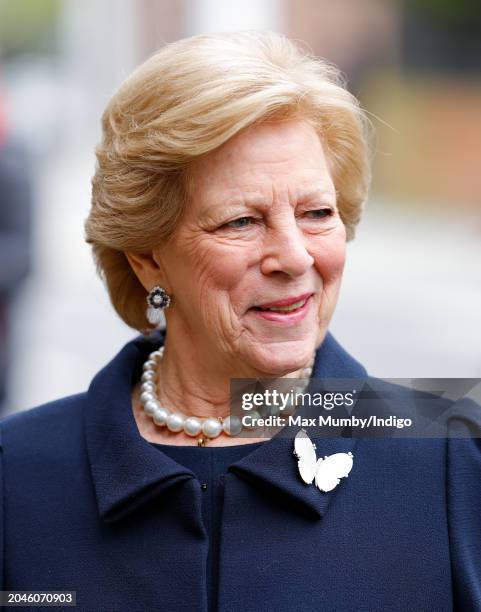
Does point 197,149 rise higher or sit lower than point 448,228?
lower

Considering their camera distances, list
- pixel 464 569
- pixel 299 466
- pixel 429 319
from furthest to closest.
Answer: pixel 429 319 → pixel 299 466 → pixel 464 569

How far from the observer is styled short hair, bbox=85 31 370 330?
246 cm

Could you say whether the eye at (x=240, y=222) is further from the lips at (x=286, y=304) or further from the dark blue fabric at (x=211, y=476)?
the dark blue fabric at (x=211, y=476)

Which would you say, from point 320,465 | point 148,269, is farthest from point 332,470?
point 148,269

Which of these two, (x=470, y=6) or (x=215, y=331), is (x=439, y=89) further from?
(x=215, y=331)

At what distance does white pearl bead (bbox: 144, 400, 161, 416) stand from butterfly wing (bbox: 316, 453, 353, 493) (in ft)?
1.38

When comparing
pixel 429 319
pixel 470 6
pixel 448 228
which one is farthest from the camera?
pixel 470 6

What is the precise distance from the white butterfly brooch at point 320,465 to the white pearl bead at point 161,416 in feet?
1.06

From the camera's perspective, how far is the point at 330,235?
8.28 feet

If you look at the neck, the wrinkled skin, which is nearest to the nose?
the wrinkled skin

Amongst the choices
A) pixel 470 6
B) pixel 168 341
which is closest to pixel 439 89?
pixel 470 6

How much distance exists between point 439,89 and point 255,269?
653 inches

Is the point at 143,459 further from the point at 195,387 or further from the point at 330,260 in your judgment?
the point at 330,260

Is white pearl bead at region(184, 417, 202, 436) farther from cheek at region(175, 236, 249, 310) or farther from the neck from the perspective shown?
cheek at region(175, 236, 249, 310)
